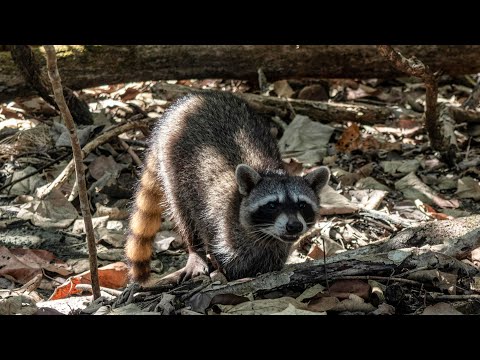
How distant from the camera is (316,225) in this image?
706cm

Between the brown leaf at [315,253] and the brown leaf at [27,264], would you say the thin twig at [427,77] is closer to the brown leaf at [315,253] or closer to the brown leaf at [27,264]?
the brown leaf at [315,253]

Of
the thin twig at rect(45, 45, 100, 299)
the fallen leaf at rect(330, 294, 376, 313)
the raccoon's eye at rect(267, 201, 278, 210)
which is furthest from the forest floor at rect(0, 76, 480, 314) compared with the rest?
the raccoon's eye at rect(267, 201, 278, 210)

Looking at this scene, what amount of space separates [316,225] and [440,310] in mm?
2942

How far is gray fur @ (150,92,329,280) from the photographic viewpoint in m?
6.05

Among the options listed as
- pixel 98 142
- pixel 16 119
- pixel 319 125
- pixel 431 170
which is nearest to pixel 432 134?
pixel 431 170

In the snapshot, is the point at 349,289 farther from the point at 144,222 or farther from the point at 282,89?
the point at 282,89

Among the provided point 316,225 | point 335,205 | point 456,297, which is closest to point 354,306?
point 456,297

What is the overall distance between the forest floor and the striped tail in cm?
22

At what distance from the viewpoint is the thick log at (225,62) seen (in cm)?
820

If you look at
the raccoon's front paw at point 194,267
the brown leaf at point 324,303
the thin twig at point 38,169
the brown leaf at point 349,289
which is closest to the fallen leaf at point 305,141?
the raccoon's front paw at point 194,267

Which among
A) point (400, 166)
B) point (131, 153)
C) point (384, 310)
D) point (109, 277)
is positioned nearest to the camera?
point (384, 310)

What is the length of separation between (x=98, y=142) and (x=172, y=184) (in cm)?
152

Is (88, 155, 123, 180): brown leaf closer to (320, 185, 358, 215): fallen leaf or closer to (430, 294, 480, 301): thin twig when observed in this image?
(320, 185, 358, 215): fallen leaf

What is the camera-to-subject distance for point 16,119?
869cm
